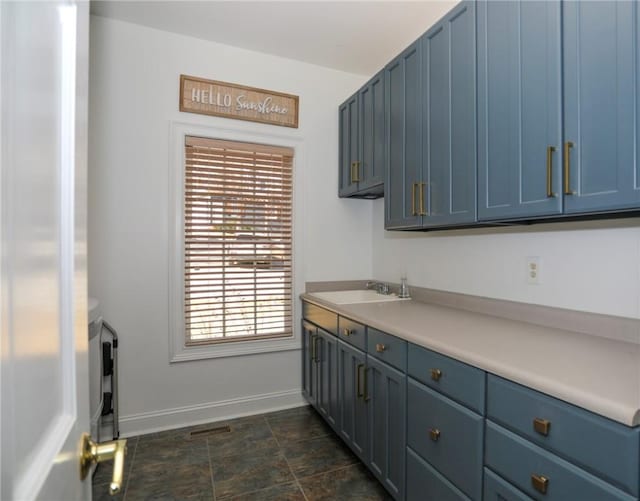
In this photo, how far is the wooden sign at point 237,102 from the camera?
2475mm

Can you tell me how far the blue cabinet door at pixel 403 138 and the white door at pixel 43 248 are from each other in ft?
5.40

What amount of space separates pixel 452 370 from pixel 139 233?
6.85 feet

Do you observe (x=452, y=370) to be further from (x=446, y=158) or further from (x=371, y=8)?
(x=371, y=8)

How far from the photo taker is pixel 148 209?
2.39 meters

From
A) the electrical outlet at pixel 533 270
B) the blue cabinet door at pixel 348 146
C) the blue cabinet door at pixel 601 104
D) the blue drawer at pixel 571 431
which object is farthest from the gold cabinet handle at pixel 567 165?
the blue cabinet door at pixel 348 146

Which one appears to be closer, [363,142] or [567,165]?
[567,165]

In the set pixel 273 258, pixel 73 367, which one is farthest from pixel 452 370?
pixel 273 258

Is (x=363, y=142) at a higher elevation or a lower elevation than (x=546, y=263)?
higher

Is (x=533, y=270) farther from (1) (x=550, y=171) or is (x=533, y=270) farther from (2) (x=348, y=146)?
(2) (x=348, y=146)

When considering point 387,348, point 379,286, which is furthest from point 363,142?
point 387,348

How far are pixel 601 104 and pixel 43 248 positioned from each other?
59.5 inches

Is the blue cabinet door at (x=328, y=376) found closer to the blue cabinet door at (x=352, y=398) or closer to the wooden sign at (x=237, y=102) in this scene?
the blue cabinet door at (x=352, y=398)

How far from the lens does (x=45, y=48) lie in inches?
19.9

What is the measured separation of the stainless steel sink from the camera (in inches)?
99.7
